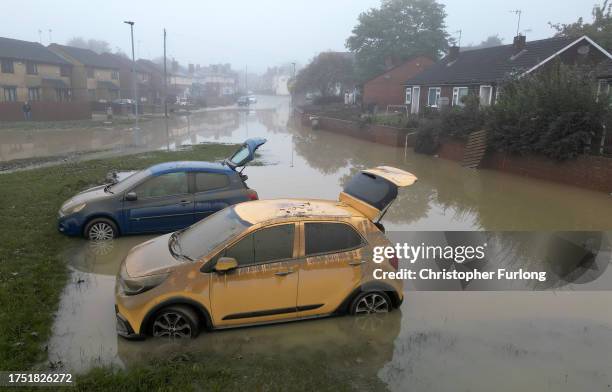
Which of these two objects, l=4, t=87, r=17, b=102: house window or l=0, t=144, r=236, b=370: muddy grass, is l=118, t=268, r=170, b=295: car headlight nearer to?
l=0, t=144, r=236, b=370: muddy grass

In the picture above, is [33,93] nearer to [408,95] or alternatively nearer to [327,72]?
[408,95]

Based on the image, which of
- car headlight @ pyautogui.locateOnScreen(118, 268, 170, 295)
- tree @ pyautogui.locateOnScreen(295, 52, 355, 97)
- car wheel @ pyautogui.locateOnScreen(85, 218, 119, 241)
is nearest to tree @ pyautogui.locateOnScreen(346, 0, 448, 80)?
tree @ pyautogui.locateOnScreen(295, 52, 355, 97)

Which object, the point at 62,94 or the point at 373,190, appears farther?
the point at 62,94

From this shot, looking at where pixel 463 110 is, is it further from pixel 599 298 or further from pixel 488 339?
pixel 488 339

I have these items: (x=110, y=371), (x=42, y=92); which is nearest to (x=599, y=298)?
(x=110, y=371)

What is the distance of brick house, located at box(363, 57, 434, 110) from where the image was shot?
148ft

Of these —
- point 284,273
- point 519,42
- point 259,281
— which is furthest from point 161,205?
point 519,42

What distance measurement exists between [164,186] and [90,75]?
52.1m

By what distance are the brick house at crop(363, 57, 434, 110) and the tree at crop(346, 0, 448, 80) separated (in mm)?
5129

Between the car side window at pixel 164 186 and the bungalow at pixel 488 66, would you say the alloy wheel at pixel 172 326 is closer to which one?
the car side window at pixel 164 186

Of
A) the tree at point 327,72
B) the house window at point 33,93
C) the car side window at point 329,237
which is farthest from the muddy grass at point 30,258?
the tree at point 327,72

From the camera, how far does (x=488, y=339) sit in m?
5.41

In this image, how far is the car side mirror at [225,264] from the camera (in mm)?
4930

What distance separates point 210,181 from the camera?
873cm
